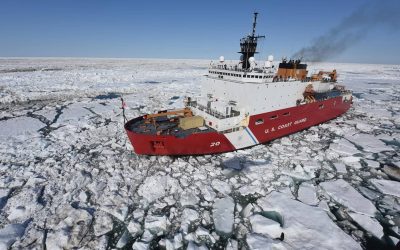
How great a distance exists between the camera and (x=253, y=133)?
9.40m

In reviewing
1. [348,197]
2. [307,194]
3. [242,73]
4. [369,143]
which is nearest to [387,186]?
[348,197]

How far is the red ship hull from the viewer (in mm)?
7969

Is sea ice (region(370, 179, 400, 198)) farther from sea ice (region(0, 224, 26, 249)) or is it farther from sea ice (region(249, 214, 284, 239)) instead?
sea ice (region(0, 224, 26, 249))

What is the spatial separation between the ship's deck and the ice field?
0.95 meters

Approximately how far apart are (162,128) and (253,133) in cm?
373

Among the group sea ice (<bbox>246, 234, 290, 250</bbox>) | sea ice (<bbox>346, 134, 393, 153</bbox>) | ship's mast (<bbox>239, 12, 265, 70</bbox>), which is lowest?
sea ice (<bbox>246, 234, 290, 250</bbox>)

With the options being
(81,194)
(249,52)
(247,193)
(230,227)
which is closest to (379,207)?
(247,193)

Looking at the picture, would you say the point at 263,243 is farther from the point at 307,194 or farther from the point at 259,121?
the point at 259,121

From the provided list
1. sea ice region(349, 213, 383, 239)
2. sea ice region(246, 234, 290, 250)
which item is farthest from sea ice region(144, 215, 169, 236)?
sea ice region(349, 213, 383, 239)

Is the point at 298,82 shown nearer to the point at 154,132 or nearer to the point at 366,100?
the point at 154,132

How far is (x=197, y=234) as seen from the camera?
518 cm

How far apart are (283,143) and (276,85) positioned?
2.64 metres

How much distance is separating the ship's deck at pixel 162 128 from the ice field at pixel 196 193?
3.13ft

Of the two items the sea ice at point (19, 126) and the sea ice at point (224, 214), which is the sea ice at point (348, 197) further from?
the sea ice at point (19, 126)
